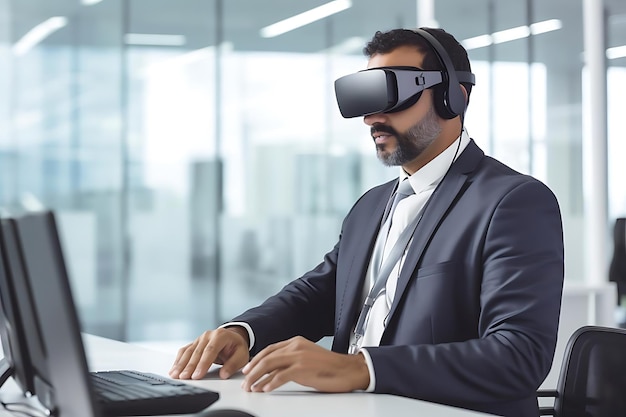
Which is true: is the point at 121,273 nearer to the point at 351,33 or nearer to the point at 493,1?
the point at 351,33

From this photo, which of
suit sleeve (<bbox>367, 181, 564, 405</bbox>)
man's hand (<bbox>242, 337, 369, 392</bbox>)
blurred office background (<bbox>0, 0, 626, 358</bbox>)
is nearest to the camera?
man's hand (<bbox>242, 337, 369, 392</bbox>)

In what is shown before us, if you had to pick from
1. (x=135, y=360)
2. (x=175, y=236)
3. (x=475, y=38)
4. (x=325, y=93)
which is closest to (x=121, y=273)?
(x=175, y=236)

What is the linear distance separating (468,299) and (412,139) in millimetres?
445

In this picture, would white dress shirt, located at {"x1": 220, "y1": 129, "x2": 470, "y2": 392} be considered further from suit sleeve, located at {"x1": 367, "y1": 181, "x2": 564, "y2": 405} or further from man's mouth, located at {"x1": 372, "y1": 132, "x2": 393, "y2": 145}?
suit sleeve, located at {"x1": 367, "y1": 181, "x2": 564, "y2": 405}

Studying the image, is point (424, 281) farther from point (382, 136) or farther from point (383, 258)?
point (382, 136)

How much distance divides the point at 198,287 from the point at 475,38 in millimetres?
2740

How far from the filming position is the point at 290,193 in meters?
6.76

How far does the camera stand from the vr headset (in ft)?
7.25

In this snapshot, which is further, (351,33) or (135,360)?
(351,33)

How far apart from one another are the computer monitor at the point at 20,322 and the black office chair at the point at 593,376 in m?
1.33

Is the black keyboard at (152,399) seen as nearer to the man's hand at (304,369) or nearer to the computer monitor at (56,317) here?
the man's hand at (304,369)

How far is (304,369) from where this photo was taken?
5.63 ft

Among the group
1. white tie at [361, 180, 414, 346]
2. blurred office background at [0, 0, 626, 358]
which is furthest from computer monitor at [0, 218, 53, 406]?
blurred office background at [0, 0, 626, 358]

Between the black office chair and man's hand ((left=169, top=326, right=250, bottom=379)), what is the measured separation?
2.64 ft
